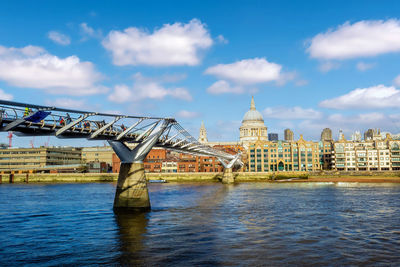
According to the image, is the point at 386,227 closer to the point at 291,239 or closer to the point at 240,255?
the point at 291,239

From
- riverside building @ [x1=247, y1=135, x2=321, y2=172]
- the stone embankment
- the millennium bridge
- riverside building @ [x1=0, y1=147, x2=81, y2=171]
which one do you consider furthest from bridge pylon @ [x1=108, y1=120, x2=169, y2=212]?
riverside building @ [x1=0, y1=147, x2=81, y2=171]

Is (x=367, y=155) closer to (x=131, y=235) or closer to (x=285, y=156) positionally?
(x=285, y=156)

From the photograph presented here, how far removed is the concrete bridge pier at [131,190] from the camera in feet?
153

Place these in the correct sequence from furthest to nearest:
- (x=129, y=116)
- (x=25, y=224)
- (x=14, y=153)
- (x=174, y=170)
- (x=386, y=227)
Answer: (x=14, y=153) → (x=174, y=170) → (x=129, y=116) → (x=25, y=224) → (x=386, y=227)

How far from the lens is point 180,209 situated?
49.4 meters

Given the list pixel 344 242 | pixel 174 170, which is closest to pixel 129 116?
pixel 344 242

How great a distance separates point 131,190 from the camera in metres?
46.9

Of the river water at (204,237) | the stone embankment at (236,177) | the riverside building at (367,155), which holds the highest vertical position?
the riverside building at (367,155)

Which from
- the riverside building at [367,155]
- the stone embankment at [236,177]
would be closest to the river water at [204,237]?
the stone embankment at [236,177]

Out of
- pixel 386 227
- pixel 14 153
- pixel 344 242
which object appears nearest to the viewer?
pixel 344 242

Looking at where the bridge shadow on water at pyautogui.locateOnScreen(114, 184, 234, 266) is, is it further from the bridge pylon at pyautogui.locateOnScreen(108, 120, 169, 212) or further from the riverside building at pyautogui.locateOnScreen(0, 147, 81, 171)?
the riverside building at pyautogui.locateOnScreen(0, 147, 81, 171)

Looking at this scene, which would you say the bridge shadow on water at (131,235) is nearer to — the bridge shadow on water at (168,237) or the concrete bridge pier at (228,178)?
the bridge shadow on water at (168,237)

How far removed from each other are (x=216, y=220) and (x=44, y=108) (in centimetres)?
2083

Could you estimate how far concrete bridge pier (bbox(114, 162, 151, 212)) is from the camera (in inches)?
1832
